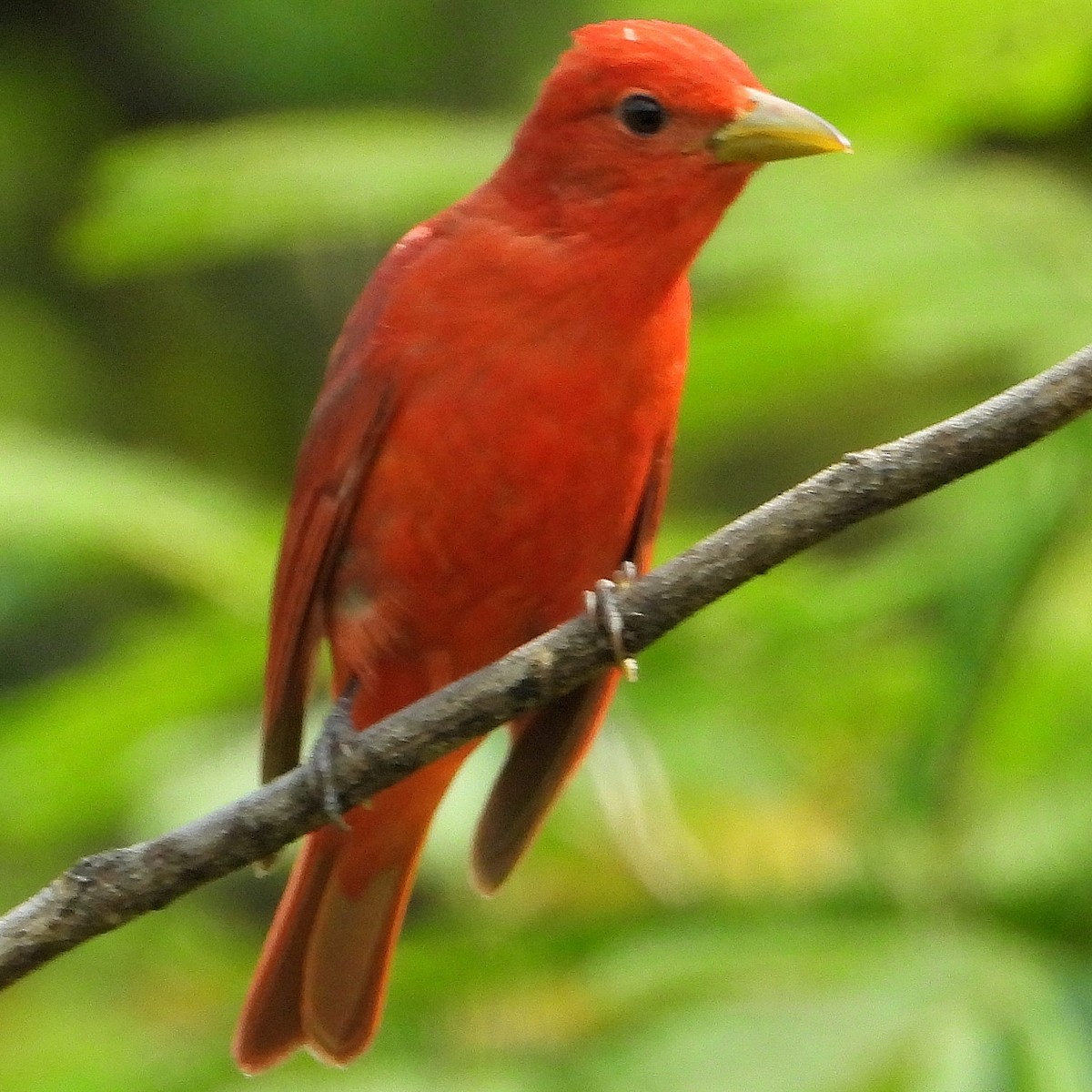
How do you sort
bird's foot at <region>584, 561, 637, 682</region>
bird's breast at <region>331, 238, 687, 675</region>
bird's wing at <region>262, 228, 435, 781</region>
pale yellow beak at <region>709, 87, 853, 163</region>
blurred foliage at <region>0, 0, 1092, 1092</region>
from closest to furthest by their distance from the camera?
bird's foot at <region>584, 561, 637, 682</region>
pale yellow beak at <region>709, 87, 853, 163</region>
bird's breast at <region>331, 238, 687, 675</region>
bird's wing at <region>262, 228, 435, 781</region>
blurred foliage at <region>0, 0, 1092, 1092</region>

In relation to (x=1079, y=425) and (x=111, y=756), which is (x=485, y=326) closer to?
(x=1079, y=425)

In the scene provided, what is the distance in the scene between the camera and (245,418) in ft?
19.2

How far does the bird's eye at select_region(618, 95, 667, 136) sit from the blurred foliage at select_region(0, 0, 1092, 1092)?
1.20ft

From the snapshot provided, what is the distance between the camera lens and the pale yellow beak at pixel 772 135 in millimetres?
2516

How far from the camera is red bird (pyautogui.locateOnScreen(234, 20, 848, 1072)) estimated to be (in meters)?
2.66

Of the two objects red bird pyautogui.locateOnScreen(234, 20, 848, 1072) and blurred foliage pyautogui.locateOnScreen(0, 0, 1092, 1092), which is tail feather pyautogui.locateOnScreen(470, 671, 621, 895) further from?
blurred foliage pyautogui.locateOnScreen(0, 0, 1092, 1092)

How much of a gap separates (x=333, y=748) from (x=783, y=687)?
3.08ft

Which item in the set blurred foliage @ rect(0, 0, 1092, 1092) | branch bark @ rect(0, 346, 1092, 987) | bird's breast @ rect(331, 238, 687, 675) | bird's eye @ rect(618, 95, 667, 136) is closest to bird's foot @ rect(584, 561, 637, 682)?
branch bark @ rect(0, 346, 1092, 987)

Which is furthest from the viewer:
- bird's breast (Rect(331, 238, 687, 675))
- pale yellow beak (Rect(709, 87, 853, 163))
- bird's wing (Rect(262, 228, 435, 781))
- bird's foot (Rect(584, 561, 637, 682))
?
bird's wing (Rect(262, 228, 435, 781))

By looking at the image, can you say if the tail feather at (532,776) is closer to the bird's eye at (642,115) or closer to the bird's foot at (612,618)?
the bird's foot at (612,618)

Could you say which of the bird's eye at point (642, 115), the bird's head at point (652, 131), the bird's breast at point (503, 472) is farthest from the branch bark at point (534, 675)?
the bird's eye at point (642, 115)

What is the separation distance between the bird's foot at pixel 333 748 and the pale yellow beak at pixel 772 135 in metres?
0.84

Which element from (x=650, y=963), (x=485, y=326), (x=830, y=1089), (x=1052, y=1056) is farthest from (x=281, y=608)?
(x=1052, y=1056)

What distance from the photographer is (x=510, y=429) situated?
265cm
